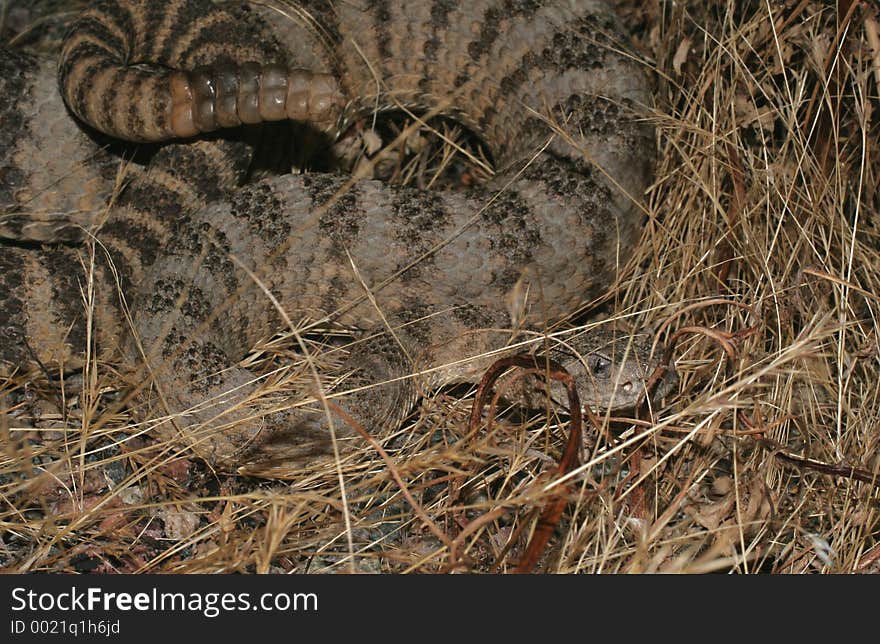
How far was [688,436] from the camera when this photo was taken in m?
3.32

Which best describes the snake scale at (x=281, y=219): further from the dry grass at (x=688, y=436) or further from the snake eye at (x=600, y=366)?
the dry grass at (x=688, y=436)

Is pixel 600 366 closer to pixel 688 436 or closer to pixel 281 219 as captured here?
pixel 688 436

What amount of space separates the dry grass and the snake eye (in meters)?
0.25

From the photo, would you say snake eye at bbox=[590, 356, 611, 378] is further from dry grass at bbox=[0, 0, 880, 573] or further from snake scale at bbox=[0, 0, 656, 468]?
dry grass at bbox=[0, 0, 880, 573]

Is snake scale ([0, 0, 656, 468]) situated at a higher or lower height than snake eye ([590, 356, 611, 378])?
higher

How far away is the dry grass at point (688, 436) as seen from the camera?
344 cm

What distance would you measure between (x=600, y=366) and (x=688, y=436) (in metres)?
0.75

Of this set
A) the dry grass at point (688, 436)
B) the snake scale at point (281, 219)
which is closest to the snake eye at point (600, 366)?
the snake scale at point (281, 219)

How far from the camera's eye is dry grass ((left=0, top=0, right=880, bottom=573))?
11.3 feet

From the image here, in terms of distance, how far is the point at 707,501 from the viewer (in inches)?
146

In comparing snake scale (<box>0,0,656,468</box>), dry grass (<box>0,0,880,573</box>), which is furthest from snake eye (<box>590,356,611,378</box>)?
dry grass (<box>0,0,880,573</box>)

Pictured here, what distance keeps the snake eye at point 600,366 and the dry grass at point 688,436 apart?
0.25 metres

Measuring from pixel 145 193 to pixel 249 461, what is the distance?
4.79ft

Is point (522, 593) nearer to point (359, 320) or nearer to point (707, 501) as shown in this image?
point (707, 501)
